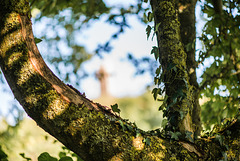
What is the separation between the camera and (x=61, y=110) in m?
1.50

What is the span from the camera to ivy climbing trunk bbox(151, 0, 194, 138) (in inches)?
73.2

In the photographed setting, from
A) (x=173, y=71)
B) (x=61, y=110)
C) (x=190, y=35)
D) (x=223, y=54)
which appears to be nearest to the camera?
(x=61, y=110)

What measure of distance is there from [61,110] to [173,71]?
2.94ft

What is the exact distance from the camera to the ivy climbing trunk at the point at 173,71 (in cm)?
186

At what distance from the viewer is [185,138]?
1.77 meters

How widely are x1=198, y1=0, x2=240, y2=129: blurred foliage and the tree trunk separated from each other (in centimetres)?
154

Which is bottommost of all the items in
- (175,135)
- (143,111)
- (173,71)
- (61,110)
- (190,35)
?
(61,110)

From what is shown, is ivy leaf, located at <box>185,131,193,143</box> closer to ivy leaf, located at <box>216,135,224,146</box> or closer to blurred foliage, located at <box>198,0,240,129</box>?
ivy leaf, located at <box>216,135,224,146</box>

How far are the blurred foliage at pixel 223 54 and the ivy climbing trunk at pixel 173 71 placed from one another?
889 mm

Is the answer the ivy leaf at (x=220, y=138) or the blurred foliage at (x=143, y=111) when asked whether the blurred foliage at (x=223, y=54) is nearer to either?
the ivy leaf at (x=220, y=138)

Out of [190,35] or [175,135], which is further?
[190,35]

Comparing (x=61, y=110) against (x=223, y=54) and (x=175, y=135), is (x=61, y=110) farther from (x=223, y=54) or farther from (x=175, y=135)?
(x=223, y=54)

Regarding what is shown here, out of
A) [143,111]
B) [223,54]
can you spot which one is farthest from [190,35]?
[143,111]

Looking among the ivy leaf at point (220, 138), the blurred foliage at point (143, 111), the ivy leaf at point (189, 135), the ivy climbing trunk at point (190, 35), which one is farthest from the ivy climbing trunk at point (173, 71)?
the blurred foliage at point (143, 111)
